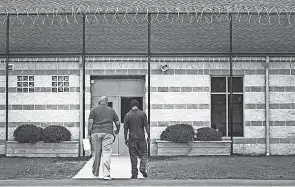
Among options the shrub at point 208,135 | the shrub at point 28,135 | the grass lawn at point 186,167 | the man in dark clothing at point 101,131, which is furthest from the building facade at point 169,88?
the man in dark clothing at point 101,131

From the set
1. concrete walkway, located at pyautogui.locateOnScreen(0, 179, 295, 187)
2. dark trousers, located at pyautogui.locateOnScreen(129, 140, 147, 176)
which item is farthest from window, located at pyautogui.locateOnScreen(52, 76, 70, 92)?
concrete walkway, located at pyautogui.locateOnScreen(0, 179, 295, 187)

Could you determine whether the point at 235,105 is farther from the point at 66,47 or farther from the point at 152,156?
the point at 66,47

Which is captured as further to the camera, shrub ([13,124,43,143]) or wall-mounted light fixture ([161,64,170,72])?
wall-mounted light fixture ([161,64,170,72])

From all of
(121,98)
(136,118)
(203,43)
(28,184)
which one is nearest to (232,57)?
(203,43)

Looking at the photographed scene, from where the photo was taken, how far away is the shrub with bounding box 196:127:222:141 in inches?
732

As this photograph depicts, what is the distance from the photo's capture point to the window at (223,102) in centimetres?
1967

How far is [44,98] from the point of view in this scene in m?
19.5

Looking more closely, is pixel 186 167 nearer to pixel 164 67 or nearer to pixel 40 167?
pixel 40 167

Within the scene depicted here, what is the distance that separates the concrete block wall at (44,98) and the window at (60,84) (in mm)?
115

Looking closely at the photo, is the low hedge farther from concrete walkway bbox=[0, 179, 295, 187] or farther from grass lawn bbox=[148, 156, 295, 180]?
concrete walkway bbox=[0, 179, 295, 187]

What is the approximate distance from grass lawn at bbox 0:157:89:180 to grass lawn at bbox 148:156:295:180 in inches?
87.7

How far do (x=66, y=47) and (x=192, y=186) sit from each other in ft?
32.3

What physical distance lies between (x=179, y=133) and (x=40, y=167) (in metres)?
5.34

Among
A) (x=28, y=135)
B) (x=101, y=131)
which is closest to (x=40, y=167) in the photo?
(x=101, y=131)
